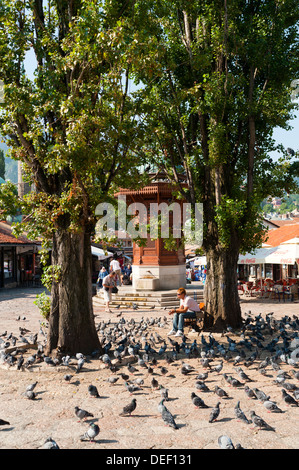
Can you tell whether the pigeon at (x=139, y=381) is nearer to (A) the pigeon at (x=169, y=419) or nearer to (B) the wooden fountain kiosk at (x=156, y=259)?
(A) the pigeon at (x=169, y=419)

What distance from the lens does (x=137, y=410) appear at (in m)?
6.09

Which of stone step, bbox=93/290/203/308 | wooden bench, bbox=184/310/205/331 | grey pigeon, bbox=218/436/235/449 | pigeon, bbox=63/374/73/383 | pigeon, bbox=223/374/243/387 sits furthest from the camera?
stone step, bbox=93/290/203/308

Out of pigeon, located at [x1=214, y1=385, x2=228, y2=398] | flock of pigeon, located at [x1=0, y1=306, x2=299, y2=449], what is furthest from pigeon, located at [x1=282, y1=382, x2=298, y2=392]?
pigeon, located at [x1=214, y1=385, x2=228, y2=398]

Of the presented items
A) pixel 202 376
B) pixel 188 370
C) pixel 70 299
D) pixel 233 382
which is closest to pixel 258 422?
pixel 233 382

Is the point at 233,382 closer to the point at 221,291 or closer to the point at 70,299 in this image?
the point at 70,299

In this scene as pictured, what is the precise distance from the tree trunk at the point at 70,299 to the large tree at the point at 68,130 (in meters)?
0.02

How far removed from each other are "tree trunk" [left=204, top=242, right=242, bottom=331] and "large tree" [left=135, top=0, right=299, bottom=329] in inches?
1.1

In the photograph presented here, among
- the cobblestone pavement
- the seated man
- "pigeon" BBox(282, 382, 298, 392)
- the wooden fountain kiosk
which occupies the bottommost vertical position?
the cobblestone pavement

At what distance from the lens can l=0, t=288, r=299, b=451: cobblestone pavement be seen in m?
4.99

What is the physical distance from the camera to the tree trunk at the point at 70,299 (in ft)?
28.6

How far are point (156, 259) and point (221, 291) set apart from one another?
31.0 ft

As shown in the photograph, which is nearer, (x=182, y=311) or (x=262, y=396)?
(x=262, y=396)

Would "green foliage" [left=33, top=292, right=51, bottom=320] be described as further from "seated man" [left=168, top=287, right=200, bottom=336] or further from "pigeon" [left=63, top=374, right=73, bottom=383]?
"seated man" [left=168, top=287, right=200, bottom=336]

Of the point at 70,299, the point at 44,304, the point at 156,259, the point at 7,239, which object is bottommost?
the point at 44,304
